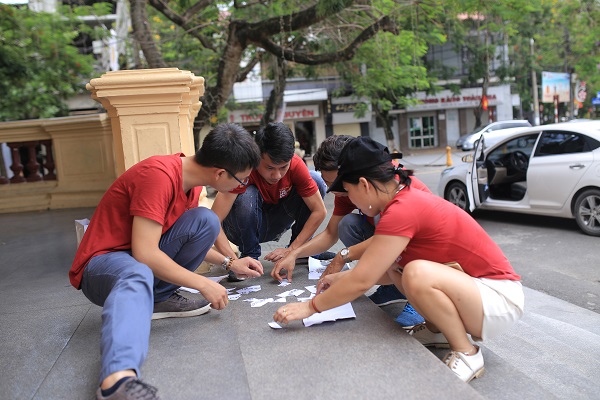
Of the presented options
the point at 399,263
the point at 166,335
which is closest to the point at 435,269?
the point at 399,263

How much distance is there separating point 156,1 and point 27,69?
14.3 ft

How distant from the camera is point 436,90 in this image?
1025 inches

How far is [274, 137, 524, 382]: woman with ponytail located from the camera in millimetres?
2400

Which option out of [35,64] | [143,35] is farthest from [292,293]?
[35,64]

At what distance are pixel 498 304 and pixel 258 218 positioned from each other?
2.11m

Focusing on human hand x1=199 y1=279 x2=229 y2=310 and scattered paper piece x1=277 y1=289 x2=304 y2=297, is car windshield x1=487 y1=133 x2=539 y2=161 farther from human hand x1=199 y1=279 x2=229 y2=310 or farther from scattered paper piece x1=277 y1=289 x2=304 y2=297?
human hand x1=199 y1=279 x2=229 y2=310

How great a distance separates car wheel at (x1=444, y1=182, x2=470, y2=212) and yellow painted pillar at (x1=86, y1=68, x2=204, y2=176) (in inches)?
228

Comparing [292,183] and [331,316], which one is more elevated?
[292,183]

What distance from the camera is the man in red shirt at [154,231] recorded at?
2354mm

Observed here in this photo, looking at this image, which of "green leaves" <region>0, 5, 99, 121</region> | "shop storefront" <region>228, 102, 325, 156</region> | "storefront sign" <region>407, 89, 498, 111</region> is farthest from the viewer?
"storefront sign" <region>407, 89, 498, 111</region>

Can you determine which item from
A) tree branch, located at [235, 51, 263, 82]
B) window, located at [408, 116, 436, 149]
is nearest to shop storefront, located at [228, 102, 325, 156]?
window, located at [408, 116, 436, 149]

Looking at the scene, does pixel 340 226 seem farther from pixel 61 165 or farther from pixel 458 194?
pixel 61 165

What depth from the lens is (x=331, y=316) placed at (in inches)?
112

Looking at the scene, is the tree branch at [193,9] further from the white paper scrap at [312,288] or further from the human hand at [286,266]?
the white paper scrap at [312,288]
